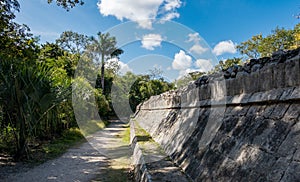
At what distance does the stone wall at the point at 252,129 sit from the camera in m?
1.73

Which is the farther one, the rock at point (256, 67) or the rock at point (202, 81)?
the rock at point (202, 81)

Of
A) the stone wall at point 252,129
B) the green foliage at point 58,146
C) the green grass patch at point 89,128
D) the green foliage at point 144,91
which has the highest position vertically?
the green foliage at point 144,91

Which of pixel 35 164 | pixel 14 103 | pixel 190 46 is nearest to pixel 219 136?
pixel 35 164

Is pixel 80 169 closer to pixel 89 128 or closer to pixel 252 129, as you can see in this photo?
pixel 252 129

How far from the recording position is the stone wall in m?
1.73

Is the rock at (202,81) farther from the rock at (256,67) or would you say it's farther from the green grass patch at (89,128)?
the green grass patch at (89,128)

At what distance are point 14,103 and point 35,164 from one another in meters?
1.59

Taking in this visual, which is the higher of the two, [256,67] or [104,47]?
[104,47]

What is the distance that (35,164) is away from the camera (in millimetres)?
5195

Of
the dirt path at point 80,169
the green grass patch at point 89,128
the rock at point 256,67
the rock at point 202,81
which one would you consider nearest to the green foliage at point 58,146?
the dirt path at point 80,169

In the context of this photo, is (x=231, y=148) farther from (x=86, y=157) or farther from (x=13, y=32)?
(x=13, y=32)

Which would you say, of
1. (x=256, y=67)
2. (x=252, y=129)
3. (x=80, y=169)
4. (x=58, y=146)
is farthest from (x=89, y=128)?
(x=252, y=129)

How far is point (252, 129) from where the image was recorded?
7.32 feet

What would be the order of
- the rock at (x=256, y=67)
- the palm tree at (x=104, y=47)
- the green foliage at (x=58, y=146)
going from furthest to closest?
the palm tree at (x=104, y=47) < the green foliage at (x=58, y=146) < the rock at (x=256, y=67)
